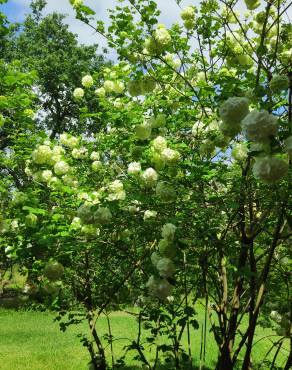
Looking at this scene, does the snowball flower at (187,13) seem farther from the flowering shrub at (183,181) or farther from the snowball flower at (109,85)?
the snowball flower at (109,85)

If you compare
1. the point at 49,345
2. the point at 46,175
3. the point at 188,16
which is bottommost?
the point at 49,345

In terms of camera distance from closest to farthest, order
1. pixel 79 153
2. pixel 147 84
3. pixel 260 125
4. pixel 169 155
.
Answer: pixel 260 125
pixel 169 155
pixel 147 84
pixel 79 153

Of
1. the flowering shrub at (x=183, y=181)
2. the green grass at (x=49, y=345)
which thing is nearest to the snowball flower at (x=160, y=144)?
the flowering shrub at (x=183, y=181)

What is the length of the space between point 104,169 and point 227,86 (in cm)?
331

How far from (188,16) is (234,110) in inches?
86.8

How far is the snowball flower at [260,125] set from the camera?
55.4 inches

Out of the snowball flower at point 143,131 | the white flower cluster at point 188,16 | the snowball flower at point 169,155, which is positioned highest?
the white flower cluster at point 188,16

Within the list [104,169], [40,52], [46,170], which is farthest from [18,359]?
[40,52]

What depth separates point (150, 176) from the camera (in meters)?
2.81

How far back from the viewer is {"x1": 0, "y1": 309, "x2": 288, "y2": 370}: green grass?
746cm

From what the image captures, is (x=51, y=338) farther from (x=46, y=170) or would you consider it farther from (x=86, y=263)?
(x=46, y=170)

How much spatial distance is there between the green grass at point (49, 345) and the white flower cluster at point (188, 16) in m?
5.56

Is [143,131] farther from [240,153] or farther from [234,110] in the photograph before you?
[234,110]

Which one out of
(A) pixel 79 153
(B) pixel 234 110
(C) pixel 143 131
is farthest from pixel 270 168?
(A) pixel 79 153
